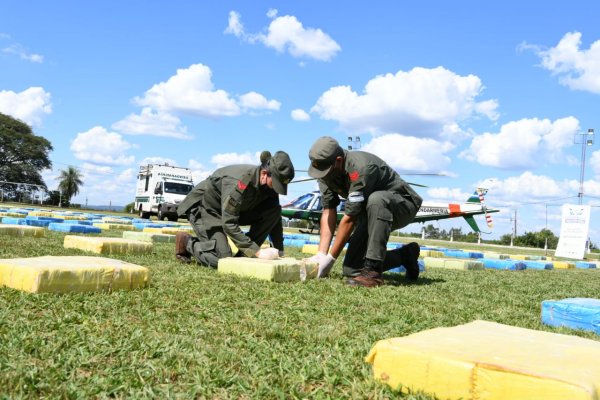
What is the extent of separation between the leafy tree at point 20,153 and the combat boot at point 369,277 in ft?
176

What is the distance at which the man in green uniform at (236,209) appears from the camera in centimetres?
478

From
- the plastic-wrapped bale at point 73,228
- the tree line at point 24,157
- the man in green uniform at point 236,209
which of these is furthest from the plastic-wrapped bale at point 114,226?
the tree line at point 24,157

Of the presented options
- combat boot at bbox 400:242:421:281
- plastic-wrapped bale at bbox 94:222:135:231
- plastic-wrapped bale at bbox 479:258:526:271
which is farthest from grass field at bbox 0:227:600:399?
plastic-wrapped bale at bbox 94:222:135:231

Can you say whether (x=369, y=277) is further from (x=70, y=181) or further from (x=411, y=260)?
(x=70, y=181)

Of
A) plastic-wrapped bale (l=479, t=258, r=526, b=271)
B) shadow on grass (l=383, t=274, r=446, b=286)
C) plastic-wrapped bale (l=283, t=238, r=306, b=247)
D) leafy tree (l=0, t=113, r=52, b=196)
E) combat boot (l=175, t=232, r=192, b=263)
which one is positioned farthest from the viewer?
leafy tree (l=0, t=113, r=52, b=196)

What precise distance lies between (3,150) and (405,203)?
55715mm

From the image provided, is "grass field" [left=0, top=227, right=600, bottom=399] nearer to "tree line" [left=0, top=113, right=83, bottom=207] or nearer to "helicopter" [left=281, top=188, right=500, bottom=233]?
"helicopter" [left=281, top=188, right=500, bottom=233]

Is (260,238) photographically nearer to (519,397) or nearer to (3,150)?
(519,397)

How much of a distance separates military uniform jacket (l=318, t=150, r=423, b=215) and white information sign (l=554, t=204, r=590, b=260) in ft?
51.0

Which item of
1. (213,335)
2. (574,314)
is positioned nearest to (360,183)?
(574,314)

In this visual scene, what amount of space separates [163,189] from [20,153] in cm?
3456

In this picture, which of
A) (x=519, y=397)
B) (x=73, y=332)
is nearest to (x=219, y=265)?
(x=73, y=332)

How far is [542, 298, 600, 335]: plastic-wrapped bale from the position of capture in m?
3.15

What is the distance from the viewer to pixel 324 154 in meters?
4.43
